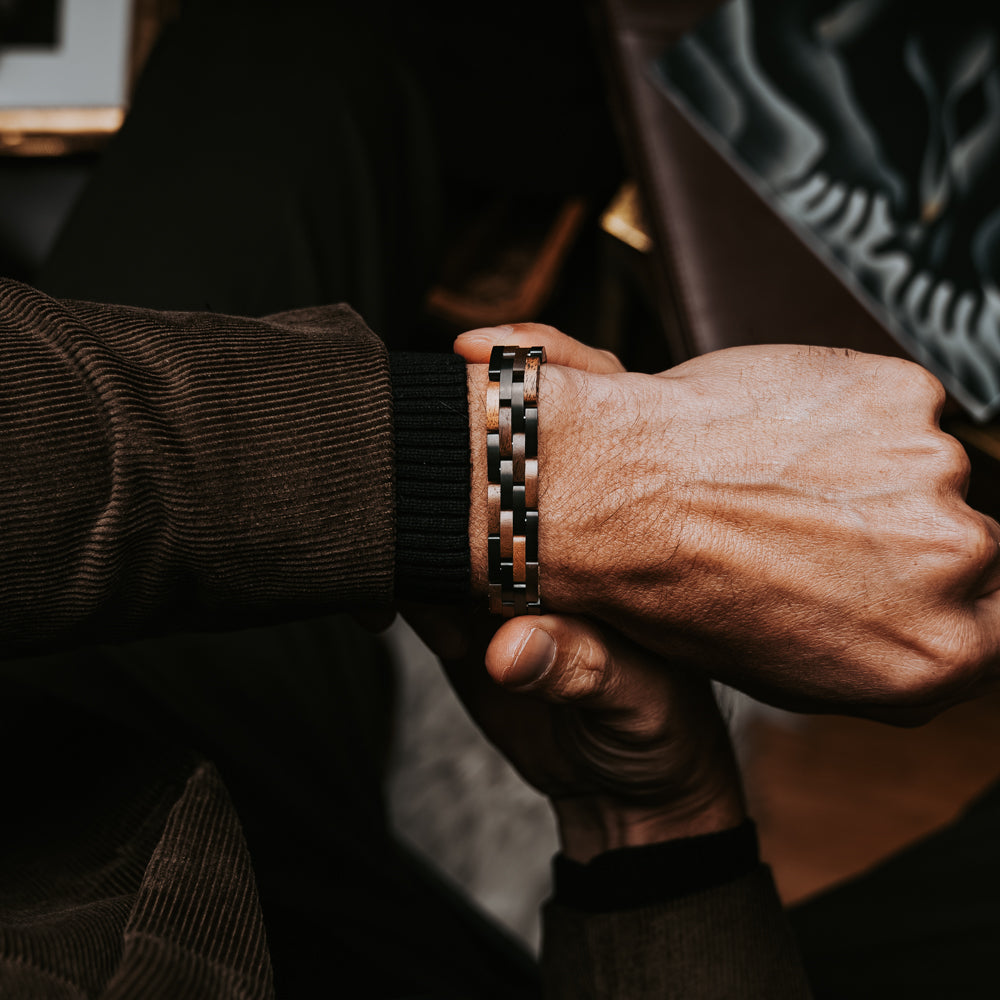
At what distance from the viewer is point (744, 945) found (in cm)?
66

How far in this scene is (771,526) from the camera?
0.61m

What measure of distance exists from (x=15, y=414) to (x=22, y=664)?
383mm

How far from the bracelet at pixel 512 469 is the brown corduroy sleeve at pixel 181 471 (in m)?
0.07

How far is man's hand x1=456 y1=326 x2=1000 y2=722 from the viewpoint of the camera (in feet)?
1.98

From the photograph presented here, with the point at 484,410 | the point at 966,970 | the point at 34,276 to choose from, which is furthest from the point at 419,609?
the point at 34,276

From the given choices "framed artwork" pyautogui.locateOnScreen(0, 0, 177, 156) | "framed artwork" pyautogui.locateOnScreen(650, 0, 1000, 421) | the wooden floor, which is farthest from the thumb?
"framed artwork" pyautogui.locateOnScreen(0, 0, 177, 156)

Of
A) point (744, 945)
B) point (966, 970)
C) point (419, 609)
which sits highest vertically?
point (419, 609)

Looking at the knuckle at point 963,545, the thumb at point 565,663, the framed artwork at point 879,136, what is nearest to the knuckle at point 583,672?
the thumb at point 565,663

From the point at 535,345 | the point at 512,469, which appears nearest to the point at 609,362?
the point at 535,345

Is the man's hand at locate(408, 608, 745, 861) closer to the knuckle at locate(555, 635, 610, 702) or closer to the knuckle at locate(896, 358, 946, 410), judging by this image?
the knuckle at locate(555, 635, 610, 702)

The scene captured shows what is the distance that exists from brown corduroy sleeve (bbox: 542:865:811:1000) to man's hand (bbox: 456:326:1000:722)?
185 mm

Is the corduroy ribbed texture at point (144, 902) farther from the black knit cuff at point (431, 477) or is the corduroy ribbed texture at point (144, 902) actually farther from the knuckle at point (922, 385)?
the knuckle at point (922, 385)

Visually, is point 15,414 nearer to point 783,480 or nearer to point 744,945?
point 783,480

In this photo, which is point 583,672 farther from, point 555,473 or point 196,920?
point 196,920
